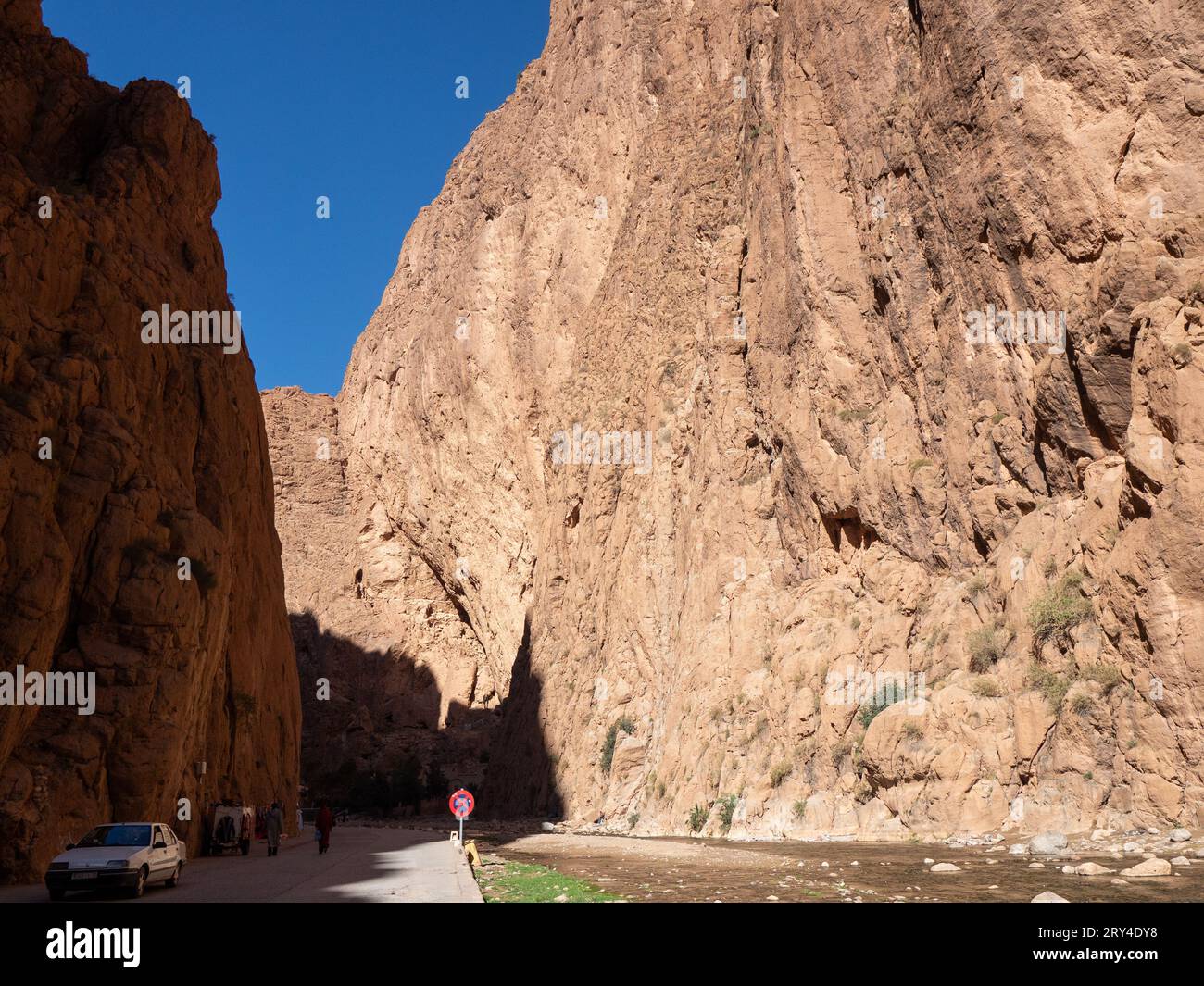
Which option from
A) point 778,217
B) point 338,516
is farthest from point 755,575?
point 338,516

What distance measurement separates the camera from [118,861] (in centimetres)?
1573

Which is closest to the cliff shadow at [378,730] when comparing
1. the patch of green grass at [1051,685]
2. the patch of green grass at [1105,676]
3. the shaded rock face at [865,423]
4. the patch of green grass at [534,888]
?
the shaded rock face at [865,423]

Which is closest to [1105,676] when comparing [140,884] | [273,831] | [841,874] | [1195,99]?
[841,874]

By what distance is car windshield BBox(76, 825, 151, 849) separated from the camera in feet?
55.4

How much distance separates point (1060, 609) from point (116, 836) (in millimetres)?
19805

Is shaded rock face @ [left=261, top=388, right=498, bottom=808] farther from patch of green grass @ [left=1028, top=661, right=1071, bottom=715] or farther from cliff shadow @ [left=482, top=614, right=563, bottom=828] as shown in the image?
patch of green grass @ [left=1028, top=661, right=1071, bottom=715]

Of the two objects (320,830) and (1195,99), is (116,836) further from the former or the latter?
(1195,99)

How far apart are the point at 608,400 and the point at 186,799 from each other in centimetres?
3271

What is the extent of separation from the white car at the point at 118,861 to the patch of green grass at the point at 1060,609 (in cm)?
1886

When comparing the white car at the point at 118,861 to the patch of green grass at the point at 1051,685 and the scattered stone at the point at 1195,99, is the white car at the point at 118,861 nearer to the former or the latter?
the patch of green grass at the point at 1051,685

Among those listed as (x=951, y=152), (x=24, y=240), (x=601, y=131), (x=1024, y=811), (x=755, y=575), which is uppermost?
(x=601, y=131)

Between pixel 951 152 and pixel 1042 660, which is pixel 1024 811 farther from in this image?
pixel 951 152

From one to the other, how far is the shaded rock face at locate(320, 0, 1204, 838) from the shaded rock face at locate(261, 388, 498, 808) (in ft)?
49.5
